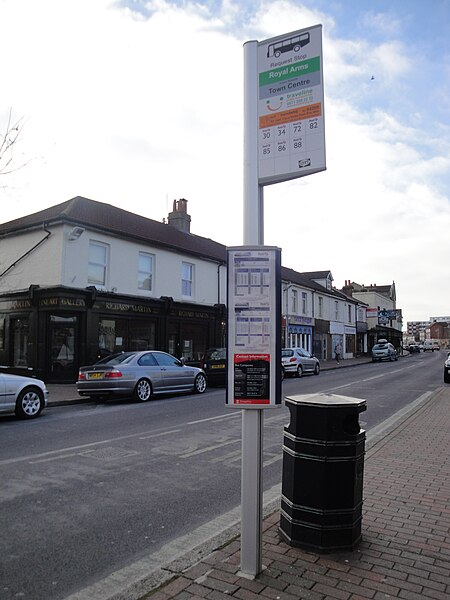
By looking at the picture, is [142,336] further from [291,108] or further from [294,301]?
[291,108]

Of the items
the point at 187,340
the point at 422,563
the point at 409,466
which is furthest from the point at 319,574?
the point at 187,340

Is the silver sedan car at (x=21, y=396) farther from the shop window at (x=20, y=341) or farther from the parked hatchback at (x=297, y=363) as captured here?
the parked hatchback at (x=297, y=363)

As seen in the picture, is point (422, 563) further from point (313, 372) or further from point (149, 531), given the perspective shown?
point (313, 372)

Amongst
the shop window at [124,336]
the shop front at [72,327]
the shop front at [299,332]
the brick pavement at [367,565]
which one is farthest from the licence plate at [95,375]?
the shop front at [299,332]

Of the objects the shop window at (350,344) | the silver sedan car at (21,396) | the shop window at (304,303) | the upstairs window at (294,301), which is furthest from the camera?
the shop window at (350,344)

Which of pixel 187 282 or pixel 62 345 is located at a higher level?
pixel 187 282

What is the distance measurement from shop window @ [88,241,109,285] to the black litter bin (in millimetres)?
16963

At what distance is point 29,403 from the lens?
10773 millimetres

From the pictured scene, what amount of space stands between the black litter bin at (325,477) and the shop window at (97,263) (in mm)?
16963

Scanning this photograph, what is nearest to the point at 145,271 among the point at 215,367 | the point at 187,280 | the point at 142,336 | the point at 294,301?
the point at 142,336

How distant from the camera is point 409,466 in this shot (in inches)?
244

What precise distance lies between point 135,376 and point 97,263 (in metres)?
7.66

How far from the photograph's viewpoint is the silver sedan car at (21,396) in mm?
10234

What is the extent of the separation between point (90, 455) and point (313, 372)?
836 inches
